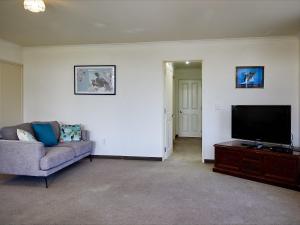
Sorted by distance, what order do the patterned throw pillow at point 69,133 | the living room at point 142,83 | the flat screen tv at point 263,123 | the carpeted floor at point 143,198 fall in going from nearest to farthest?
1. the carpeted floor at point 143,198
2. the living room at point 142,83
3. the flat screen tv at point 263,123
4. the patterned throw pillow at point 69,133

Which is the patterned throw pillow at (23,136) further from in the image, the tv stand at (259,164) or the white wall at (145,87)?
the tv stand at (259,164)

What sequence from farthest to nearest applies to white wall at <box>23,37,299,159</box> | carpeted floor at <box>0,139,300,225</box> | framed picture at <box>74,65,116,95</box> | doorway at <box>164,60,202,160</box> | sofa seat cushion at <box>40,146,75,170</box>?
doorway at <box>164,60,202,160</box>, framed picture at <box>74,65,116,95</box>, white wall at <box>23,37,299,159</box>, sofa seat cushion at <box>40,146,75,170</box>, carpeted floor at <box>0,139,300,225</box>

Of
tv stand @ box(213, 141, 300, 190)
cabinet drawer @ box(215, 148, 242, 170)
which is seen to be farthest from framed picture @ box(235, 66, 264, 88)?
cabinet drawer @ box(215, 148, 242, 170)

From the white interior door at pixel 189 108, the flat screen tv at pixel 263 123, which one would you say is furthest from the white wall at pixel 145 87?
the white interior door at pixel 189 108

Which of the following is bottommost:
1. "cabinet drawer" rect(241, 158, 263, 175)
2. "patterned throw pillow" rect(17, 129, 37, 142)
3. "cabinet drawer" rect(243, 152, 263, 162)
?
"cabinet drawer" rect(241, 158, 263, 175)

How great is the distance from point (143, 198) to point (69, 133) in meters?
2.35

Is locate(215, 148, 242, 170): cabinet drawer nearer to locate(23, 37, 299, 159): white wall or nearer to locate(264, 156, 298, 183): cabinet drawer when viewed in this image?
locate(264, 156, 298, 183): cabinet drawer

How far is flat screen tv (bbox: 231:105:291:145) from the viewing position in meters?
3.89

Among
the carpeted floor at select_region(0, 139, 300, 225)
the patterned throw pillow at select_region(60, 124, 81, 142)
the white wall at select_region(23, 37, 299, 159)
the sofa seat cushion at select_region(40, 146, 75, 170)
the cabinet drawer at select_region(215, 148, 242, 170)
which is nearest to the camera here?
the carpeted floor at select_region(0, 139, 300, 225)

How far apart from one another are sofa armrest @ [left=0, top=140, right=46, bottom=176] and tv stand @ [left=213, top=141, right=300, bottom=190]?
2867 millimetres

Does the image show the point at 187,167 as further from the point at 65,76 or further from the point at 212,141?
the point at 65,76

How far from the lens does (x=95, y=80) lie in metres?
5.36

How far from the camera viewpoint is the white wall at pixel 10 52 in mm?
5035

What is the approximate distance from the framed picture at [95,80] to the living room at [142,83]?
10cm
